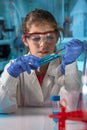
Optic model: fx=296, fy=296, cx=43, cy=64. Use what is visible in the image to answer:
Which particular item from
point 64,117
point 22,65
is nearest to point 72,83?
point 22,65

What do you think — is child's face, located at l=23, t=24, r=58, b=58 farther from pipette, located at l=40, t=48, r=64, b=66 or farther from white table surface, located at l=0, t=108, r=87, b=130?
white table surface, located at l=0, t=108, r=87, b=130

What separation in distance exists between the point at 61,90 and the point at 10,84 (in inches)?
9.1

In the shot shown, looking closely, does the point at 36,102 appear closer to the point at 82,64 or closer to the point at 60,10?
the point at 82,64

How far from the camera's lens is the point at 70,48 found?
4.25ft

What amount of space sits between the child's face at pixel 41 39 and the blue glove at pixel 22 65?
0.29 ft

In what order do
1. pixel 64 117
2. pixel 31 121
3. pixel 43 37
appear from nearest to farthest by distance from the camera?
pixel 64 117 < pixel 31 121 < pixel 43 37

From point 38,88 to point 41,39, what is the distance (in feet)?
0.74

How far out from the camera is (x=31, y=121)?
42.4 inches

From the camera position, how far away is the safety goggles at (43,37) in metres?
1.31

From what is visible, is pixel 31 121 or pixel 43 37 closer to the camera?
pixel 31 121

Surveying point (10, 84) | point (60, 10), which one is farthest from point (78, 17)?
point (10, 84)

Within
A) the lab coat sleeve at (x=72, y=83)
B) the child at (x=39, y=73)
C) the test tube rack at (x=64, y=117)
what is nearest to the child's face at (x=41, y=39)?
the child at (x=39, y=73)

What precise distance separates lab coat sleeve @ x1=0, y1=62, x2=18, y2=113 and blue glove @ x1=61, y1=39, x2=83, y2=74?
238 mm

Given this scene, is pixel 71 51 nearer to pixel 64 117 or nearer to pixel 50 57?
pixel 50 57
